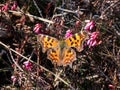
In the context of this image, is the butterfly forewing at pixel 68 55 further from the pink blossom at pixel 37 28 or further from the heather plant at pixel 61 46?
the pink blossom at pixel 37 28

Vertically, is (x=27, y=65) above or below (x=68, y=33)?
below

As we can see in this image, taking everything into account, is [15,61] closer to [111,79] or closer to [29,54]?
[29,54]

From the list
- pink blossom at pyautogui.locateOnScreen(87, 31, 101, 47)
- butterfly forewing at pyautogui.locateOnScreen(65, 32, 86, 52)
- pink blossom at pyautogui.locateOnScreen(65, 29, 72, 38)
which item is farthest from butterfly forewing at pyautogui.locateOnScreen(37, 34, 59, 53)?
pink blossom at pyautogui.locateOnScreen(87, 31, 101, 47)

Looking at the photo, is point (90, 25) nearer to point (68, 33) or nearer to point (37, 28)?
point (68, 33)

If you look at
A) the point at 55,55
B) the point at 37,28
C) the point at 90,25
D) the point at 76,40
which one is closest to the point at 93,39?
the point at 90,25

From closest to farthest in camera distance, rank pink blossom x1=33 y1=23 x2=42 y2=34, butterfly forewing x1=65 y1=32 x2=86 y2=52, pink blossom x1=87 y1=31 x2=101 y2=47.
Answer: butterfly forewing x1=65 y1=32 x2=86 y2=52 → pink blossom x1=87 y1=31 x2=101 y2=47 → pink blossom x1=33 y1=23 x2=42 y2=34

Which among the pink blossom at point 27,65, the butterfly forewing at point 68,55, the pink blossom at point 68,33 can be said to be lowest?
the pink blossom at point 27,65

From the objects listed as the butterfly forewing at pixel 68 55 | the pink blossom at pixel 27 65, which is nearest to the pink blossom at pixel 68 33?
the butterfly forewing at pixel 68 55

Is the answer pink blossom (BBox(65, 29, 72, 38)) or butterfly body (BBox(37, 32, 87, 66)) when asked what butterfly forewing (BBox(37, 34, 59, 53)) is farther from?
pink blossom (BBox(65, 29, 72, 38))

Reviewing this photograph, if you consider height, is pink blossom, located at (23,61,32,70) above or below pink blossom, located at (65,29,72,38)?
below
